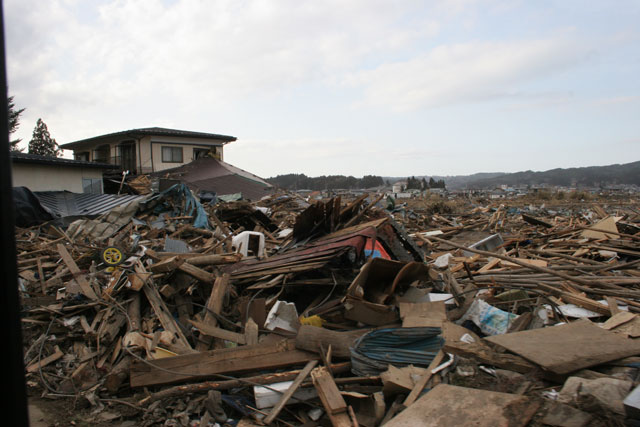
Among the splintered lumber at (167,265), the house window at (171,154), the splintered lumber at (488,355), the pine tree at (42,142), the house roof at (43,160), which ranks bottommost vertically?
the splintered lumber at (488,355)

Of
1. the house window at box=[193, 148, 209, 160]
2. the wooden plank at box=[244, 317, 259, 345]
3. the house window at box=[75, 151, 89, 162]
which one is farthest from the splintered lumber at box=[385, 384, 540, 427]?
the house window at box=[75, 151, 89, 162]

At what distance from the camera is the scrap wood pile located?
3.04 metres

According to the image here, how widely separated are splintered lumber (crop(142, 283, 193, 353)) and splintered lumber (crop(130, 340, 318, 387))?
41cm

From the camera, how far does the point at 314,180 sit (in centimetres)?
5953

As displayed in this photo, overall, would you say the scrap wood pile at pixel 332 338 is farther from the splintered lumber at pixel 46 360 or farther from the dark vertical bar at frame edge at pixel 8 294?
the dark vertical bar at frame edge at pixel 8 294

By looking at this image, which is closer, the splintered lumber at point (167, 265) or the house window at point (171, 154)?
the splintered lumber at point (167, 265)

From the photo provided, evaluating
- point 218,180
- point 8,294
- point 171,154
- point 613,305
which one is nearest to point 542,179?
point 171,154

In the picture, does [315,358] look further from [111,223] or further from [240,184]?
[240,184]

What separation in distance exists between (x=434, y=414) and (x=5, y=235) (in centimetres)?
269

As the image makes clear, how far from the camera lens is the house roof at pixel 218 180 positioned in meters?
20.8

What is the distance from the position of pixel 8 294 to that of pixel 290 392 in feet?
9.15

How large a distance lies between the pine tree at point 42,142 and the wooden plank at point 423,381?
50977 millimetres

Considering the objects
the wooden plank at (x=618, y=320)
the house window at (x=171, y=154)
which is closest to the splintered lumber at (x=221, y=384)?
the wooden plank at (x=618, y=320)

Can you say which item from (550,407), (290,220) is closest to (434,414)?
(550,407)
